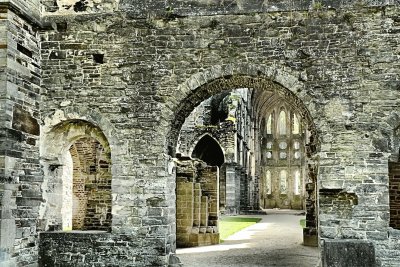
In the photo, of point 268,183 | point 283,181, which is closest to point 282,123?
point 283,181

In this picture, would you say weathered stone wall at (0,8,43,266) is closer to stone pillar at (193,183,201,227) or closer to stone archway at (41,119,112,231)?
stone archway at (41,119,112,231)

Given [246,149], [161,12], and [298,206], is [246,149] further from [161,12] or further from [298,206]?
[161,12]

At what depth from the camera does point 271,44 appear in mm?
11047

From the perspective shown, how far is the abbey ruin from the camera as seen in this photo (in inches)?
413

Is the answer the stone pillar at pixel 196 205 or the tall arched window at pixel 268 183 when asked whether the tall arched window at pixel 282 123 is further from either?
→ the stone pillar at pixel 196 205

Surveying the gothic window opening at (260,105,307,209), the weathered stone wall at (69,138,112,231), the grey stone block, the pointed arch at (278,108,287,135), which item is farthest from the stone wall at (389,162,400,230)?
the pointed arch at (278,108,287,135)

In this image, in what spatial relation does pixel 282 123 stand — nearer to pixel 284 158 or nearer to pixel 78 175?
pixel 284 158

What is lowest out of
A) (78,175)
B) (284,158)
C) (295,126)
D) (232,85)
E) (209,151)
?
(78,175)

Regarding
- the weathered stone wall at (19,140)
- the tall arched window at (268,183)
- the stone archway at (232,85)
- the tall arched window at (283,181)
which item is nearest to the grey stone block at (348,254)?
the stone archway at (232,85)

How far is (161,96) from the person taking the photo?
37.0 feet

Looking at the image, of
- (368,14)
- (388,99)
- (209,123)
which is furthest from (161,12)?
(209,123)

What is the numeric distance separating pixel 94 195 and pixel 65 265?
4.28 m

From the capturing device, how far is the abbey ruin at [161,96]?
1050 cm

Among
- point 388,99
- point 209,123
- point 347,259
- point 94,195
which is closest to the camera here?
point 347,259
